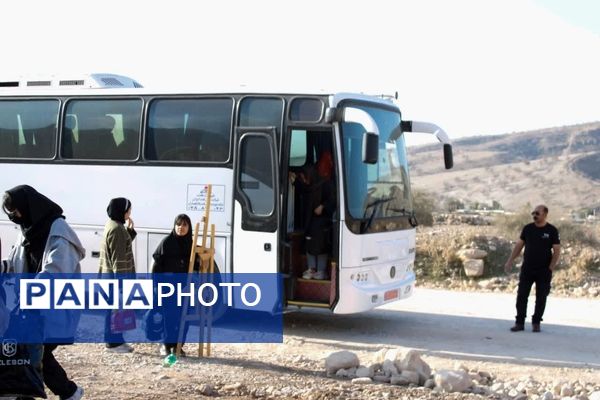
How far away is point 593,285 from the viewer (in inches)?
631

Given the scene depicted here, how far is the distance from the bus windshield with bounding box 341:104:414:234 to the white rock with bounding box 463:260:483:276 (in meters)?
5.41

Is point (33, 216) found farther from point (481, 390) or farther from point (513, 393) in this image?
point (513, 393)

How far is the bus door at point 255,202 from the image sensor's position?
35.8 ft

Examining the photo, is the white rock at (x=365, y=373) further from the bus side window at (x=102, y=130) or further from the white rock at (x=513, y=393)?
the bus side window at (x=102, y=130)

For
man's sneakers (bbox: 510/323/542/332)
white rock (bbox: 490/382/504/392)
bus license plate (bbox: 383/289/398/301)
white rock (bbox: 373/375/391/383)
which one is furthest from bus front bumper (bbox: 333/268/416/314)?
white rock (bbox: 490/382/504/392)

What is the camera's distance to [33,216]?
6.37 meters

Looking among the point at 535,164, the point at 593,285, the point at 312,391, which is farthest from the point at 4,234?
the point at 535,164

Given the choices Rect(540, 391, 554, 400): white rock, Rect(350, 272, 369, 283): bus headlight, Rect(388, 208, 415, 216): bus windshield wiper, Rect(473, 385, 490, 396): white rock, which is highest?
Rect(388, 208, 415, 216): bus windshield wiper

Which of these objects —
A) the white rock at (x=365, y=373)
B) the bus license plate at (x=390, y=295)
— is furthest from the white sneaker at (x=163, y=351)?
the bus license plate at (x=390, y=295)

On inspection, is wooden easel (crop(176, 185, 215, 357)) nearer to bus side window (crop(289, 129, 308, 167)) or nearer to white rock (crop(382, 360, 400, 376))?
white rock (crop(382, 360, 400, 376))

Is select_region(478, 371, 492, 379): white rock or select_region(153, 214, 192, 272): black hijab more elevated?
select_region(153, 214, 192, 272): black hijab

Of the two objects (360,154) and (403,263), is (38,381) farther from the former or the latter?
(403,263)

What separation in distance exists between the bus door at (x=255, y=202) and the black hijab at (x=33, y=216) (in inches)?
182

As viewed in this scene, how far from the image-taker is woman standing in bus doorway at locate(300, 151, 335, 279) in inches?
433
